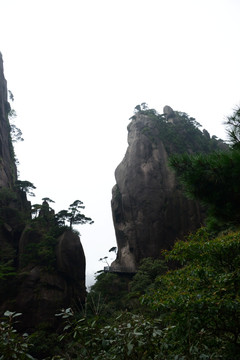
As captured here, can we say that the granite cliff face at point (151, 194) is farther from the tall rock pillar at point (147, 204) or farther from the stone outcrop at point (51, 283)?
the stone outcrop at point (51, 283)

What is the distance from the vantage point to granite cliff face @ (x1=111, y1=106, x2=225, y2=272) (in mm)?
22328

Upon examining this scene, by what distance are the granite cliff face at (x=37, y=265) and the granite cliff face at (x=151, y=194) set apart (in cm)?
651

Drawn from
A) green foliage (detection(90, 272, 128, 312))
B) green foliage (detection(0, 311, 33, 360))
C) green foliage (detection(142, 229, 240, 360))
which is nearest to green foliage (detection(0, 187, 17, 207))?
green foliage (detection(90, 272, 128, 312))

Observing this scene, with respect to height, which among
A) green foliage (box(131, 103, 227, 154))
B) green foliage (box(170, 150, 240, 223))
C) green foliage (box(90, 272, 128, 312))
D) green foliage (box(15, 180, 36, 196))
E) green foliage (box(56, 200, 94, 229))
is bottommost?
green foliage (box(90, 272, 128, 312))

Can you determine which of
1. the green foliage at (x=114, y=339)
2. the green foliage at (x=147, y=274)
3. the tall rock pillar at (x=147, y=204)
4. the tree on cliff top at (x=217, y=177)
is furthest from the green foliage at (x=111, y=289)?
the green foliage at (x=114, y=339)

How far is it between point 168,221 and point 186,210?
212 cm

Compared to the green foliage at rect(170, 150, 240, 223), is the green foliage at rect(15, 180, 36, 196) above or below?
above

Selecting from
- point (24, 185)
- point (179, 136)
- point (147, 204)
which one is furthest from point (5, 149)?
point (179, 136)

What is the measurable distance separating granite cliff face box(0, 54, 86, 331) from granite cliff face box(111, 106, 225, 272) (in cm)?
651

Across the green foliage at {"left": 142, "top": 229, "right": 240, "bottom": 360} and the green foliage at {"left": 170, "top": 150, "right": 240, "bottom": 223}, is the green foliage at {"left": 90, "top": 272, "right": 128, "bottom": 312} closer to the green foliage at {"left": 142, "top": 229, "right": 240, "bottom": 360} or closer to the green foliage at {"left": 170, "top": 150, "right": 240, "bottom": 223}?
the green foliage at {"left": 142, "top": 229, "right": 240, "bottom": 360}

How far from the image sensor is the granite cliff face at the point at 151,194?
73.3ft

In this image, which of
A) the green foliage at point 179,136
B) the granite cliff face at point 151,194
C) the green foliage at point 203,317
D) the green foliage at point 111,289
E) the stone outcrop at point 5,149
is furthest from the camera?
the green foliage at point 179,136

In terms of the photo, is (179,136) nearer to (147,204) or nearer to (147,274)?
(147,204)

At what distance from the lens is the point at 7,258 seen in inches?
675
